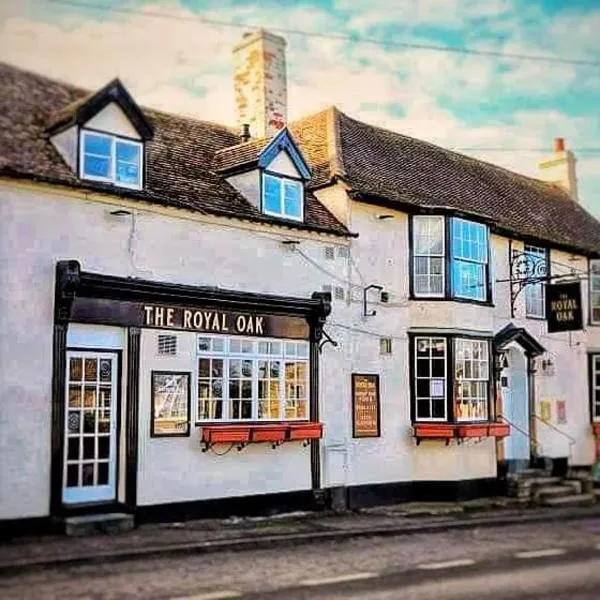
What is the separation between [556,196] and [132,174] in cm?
778

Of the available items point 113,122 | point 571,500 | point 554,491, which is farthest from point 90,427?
point 571,500

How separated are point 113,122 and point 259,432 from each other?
2.95 metres

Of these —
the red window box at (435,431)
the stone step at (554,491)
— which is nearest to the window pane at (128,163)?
the red window box at (435,431)

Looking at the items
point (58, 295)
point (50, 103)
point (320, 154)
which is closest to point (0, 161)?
point (50, 103)

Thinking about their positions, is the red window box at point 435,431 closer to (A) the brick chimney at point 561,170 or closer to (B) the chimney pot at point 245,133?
(B) the chimney pot at point 245,133

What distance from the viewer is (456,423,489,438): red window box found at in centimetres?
953

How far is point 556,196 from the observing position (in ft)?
43.9

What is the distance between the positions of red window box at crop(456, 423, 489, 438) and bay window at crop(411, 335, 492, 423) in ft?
0.38

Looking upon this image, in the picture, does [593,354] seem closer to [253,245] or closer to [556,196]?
[556,196]

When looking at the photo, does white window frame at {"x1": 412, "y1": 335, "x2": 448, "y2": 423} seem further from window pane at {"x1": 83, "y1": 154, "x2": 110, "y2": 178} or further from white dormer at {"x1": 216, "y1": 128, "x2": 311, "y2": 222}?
window pane at {"x1": 83, "y1": 154, "x2": 110, "y2": 178}

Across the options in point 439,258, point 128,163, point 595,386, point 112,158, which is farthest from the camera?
point 595,386

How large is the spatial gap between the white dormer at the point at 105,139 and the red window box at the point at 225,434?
7.08ft

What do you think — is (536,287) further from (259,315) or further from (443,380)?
(259,315)

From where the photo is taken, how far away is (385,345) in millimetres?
9586
